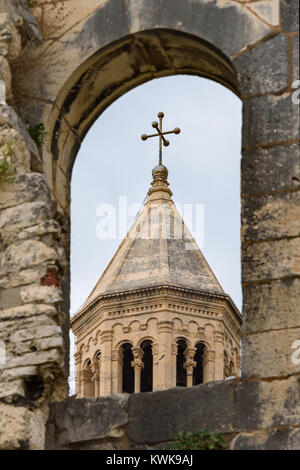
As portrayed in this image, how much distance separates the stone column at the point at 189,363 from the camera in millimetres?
40631

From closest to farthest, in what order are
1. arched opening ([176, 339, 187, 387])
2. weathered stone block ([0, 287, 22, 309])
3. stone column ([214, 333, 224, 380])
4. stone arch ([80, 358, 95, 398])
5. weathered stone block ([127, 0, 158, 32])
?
weathered stone block ([0, 287, 22, 309]) → weathered stone block ([127, 0, 158, 32]) → arched opening ([176, 339, 187, 387]) → stone column ([214, 333, 224, 380]) → stone arch ([80, 358, 95, 398])

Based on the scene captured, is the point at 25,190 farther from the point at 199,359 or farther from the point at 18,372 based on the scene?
the point at 199,359

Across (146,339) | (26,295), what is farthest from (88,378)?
(26,295)

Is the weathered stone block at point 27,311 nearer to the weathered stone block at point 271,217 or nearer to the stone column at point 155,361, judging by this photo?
the weathered stone block at point 271,217

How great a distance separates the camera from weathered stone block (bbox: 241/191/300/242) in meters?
8.16

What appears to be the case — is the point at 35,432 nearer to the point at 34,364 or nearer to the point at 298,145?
the point at 34,364

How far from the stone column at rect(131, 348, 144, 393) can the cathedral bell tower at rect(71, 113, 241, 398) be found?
0.09 feet

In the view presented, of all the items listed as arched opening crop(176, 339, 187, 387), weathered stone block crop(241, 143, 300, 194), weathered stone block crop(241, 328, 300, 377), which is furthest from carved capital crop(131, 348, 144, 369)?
weathered stone block crop(241, 328, 300, 377)

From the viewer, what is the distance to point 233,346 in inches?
1700

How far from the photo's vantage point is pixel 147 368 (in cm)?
4203

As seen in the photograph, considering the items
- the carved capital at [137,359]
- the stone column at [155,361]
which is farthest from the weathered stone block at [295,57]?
the carved capital at [137,359]

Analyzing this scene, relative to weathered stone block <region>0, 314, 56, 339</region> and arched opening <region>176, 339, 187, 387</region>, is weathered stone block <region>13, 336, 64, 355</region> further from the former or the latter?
arched opening <region>176, 339, 187, 387</region>
